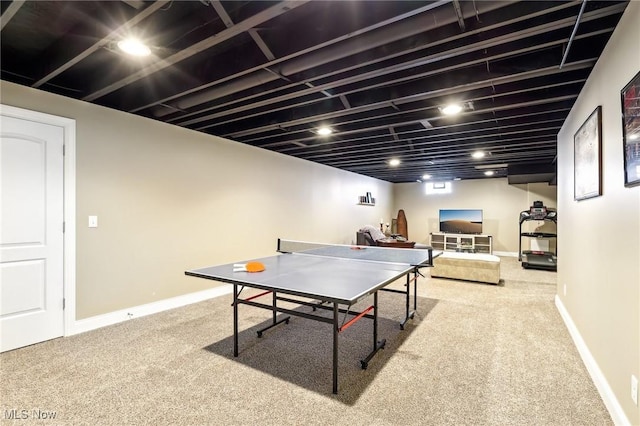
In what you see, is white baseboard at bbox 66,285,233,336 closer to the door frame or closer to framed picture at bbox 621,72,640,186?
the door frame

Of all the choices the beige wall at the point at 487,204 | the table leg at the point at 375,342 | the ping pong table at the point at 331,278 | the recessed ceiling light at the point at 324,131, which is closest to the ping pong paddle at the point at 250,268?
the ping pong table at the point at 331,278

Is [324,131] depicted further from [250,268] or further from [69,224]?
[69,224]

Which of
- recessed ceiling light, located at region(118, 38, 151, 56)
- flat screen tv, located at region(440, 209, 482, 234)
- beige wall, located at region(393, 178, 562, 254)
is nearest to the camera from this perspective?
recessed ceiling light, located at region(118, 38, 151, 56)

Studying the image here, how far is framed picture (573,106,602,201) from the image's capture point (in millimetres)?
2150

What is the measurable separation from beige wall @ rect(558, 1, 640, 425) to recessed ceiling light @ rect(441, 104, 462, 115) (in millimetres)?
1014

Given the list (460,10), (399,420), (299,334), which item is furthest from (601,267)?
(299,334)

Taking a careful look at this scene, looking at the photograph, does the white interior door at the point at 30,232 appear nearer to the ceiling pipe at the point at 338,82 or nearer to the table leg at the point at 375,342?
the ceiling pipe at the point at 338,82

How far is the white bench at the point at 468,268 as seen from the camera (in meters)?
5.29

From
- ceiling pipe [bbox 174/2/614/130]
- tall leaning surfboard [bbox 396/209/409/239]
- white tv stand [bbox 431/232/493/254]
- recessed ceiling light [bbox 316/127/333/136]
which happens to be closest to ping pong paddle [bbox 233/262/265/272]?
ceiling pipe [bbox 174/2/614/130]

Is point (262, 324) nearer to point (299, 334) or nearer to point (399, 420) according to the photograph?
point (299, 334)

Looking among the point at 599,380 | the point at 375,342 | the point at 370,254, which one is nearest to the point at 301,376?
the point at 375,342

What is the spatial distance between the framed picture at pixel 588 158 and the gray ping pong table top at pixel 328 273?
148cm

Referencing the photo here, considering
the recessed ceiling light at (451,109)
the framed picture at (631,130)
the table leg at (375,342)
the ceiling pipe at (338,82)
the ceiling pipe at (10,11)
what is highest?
the ceiling pipe at (10,11)

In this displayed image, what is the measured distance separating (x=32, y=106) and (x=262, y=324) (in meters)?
3.10
